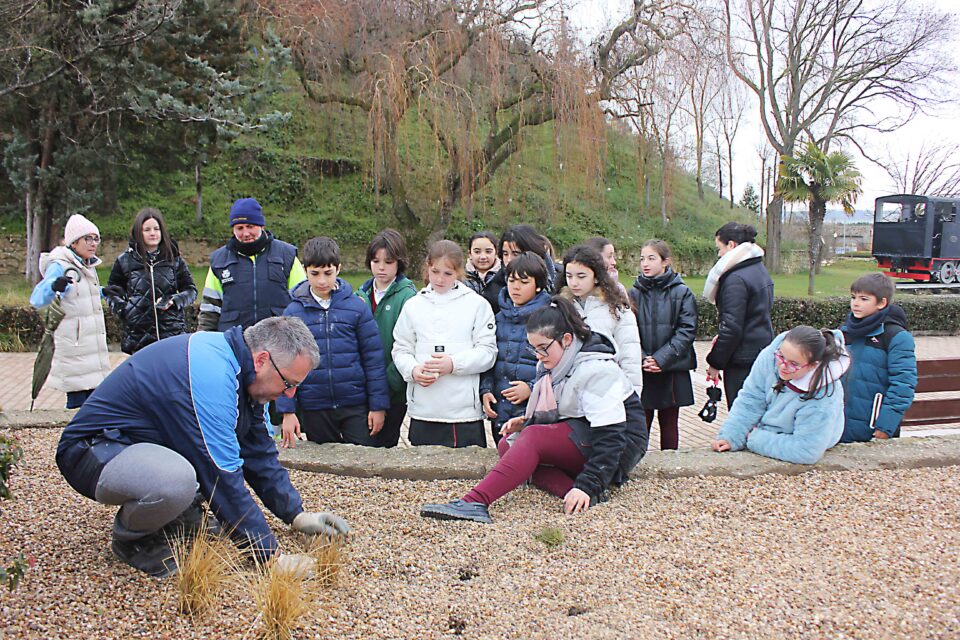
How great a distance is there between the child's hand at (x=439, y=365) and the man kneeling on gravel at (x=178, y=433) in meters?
1.28

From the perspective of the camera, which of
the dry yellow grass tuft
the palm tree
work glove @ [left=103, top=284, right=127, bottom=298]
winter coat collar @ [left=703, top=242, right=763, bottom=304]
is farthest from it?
the palm tree

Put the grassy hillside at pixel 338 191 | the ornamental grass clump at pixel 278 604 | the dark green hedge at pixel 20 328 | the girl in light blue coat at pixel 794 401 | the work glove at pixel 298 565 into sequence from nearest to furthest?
the ornamental grass clump at pixel 278 604 → the work glove at pixel 298 565 → the girl in light blue coat at pixel 794 401 → the dark green hedge at pixel 20 328 → the grassy hillside at pixel 338 191

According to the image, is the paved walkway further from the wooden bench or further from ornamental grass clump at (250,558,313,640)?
ornamental grass clump at (250,558,313,640)

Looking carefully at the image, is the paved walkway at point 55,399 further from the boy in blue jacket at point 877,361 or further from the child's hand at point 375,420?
the child's hand at point 375,420

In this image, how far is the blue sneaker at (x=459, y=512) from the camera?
10.4ft

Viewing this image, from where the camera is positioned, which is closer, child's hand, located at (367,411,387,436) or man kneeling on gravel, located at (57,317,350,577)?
man kneeling on gravel, located at (57,317,350,577)

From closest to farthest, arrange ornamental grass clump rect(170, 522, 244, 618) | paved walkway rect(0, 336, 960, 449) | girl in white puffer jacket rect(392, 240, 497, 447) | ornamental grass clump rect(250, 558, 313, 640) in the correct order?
ornamental grass clump rect(250, 558, 313, 640), ornamental grass clump rect(170, 522, 244, 618), girl in white puffer jacket rect(392, 240, 497, 447), paved walkway rect(0, 336, 960, 449)

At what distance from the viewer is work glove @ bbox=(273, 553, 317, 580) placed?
245 centimetres

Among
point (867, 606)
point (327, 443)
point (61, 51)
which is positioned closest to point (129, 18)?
point (61, 51)

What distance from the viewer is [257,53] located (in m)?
13.6

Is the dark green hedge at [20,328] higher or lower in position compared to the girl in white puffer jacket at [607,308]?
lower

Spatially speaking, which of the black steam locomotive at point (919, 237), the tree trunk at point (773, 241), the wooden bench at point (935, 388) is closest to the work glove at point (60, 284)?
the wooden bench at point (935, 388)

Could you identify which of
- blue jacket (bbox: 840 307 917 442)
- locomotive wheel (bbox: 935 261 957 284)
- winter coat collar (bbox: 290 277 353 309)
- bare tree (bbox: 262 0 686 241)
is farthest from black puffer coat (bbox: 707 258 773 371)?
locomotive wheel (bbox: 935 261 957 284)

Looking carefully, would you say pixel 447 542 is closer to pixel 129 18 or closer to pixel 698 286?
pixel 129 18
